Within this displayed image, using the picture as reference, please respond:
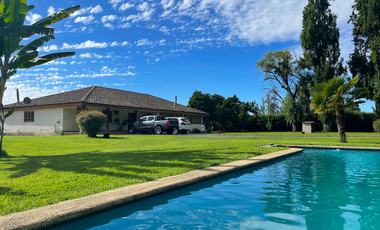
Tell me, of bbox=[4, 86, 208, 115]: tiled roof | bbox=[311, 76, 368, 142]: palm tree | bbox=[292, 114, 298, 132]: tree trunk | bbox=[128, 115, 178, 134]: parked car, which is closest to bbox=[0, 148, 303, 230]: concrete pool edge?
bbox=[311, 76, 368, 142]: palm tree

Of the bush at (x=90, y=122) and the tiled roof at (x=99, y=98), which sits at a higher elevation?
the tiled roof at (x=99, y=98)

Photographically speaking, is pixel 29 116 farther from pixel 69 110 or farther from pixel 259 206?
pixel 259 206

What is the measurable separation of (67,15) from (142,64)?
16.9m

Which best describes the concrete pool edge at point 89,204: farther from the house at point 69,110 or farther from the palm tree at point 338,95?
the house at point 69,110

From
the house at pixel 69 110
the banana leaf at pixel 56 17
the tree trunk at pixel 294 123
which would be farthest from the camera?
the tree trunk at pixel 294 123

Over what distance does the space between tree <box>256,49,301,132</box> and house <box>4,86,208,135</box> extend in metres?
16.9

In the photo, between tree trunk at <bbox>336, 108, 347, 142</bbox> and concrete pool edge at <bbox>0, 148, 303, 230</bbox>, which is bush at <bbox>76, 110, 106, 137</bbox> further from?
tree trunk at <bbox>336, 108, 347, 142</bbox>

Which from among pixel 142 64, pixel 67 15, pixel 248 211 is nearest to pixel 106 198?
pixel 248 211

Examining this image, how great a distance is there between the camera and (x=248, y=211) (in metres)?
3.64

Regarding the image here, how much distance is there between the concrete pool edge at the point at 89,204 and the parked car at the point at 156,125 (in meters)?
16.9

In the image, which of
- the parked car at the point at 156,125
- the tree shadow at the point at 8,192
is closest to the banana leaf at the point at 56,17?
the tree shadow at the point at 8,192

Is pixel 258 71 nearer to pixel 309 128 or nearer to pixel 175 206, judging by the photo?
pixel 309 128

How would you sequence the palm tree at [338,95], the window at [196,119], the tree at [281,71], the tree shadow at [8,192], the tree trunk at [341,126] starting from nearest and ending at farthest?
1. the tree shadow at [8,192]
2. the palm tree at [338,95]
3. the tree trunk at [341,126]
4. the tree at [281,71]
5. the window at [196,119]

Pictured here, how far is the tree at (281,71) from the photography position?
35812mm
